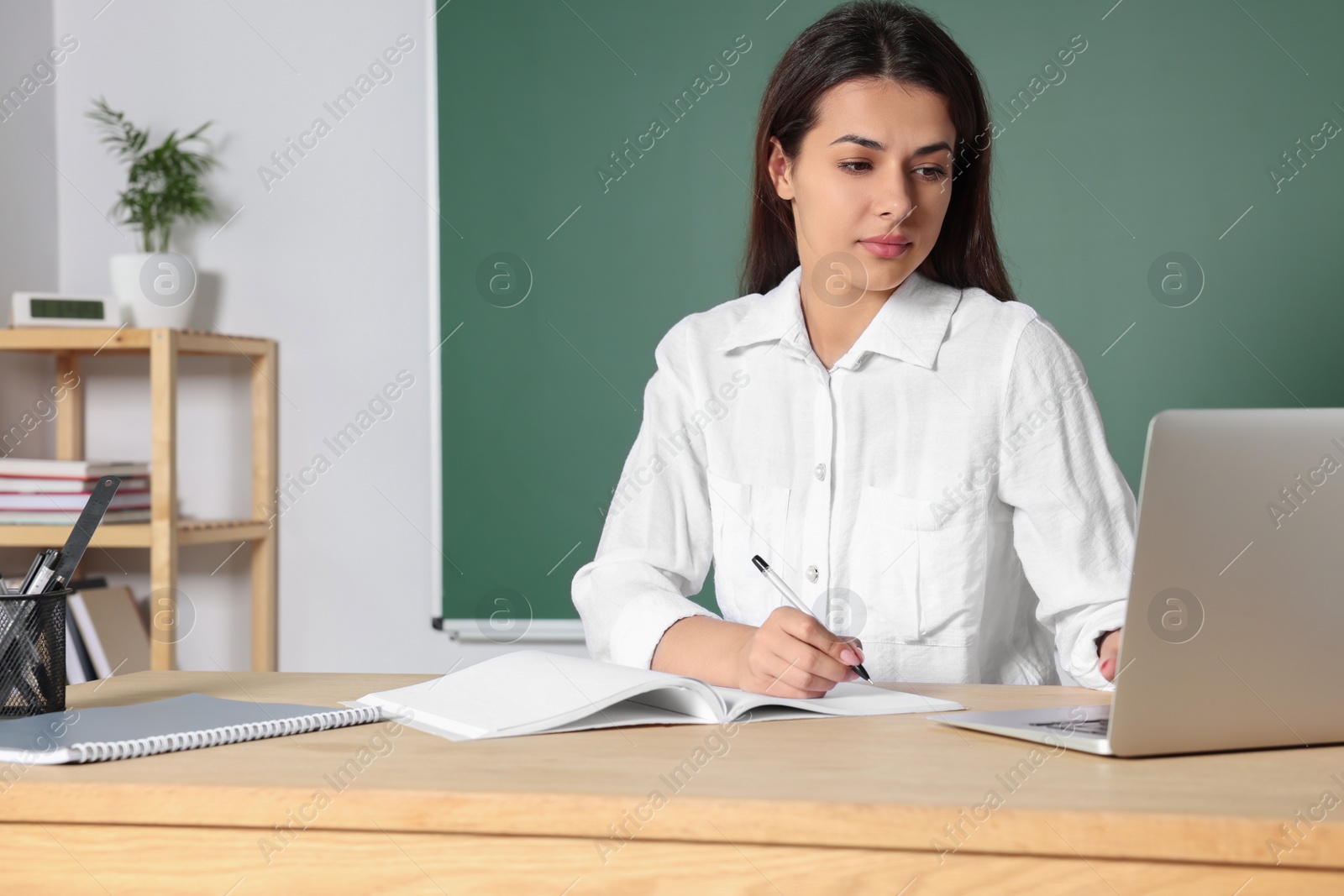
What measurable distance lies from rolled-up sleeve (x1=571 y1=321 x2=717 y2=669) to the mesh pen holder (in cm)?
51

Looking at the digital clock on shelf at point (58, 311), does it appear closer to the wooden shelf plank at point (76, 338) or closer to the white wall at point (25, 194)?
the wooden shelf plank at point (76, 338)

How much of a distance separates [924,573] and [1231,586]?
720mm

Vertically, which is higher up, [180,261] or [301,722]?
[180,261]

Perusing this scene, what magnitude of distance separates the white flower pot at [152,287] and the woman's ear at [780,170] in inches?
61.5

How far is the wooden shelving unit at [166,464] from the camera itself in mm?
2383

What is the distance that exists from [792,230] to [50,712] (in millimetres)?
1102

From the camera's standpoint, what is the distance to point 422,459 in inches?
101

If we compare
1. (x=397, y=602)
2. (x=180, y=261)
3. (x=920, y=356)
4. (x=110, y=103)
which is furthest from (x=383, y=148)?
(x=920, y=356)

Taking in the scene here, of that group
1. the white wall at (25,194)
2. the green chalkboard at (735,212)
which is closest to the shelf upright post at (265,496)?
the green chalkboard at (735,212)

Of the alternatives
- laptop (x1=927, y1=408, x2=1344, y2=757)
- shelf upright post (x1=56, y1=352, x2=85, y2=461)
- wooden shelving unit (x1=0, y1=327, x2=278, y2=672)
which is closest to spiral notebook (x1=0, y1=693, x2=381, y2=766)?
laptop (x1=927, y1=408, x2=1344, y2=757)

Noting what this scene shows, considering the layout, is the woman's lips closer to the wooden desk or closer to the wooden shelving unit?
the wooden desk

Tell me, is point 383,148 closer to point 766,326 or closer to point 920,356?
point 766,326

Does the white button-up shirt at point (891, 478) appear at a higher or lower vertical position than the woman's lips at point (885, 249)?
lower

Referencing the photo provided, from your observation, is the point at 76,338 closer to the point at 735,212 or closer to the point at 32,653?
the point at 735,212
